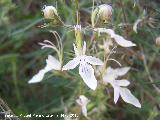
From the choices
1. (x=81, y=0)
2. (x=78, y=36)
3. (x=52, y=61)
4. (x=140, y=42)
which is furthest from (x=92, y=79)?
(x=81, y=0)

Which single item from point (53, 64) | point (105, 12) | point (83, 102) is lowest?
point (83, 102)

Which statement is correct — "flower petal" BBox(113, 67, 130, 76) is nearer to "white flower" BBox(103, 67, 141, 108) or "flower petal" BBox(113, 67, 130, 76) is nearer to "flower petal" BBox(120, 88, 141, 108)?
"white flower" BBox(103, 67, 141, 108)

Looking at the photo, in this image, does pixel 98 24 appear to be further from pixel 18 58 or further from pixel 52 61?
pixel 18 58

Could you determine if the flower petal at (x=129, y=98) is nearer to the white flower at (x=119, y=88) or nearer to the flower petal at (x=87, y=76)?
the white flower at (x=119, y=88)

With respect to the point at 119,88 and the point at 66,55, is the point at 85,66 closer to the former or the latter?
the point at 119,88

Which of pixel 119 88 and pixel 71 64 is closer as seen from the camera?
pixel 71 64

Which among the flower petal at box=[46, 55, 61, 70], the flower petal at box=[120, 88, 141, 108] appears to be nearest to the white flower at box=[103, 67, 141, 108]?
the flower petal at box=[120, 88, 141, 108]

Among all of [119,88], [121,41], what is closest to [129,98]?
[119,88]
